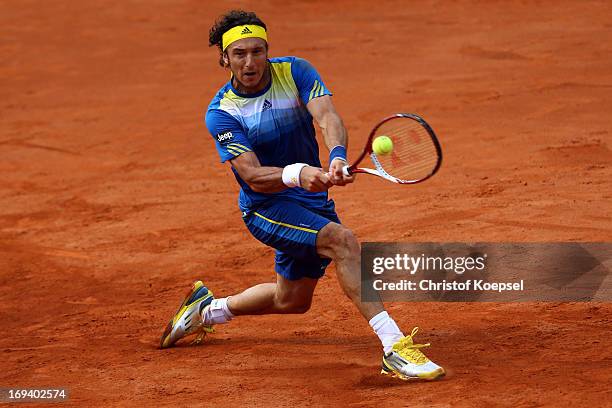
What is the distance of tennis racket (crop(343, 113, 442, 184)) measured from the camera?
5598mm

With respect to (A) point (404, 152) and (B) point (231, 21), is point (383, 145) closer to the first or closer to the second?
(A) point (404, 152)

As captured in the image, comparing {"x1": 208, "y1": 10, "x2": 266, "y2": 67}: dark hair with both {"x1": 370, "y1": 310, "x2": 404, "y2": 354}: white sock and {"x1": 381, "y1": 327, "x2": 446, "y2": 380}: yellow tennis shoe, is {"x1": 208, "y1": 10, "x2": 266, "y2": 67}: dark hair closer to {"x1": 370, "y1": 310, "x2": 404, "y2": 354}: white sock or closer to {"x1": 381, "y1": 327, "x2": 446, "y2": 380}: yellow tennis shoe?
{"x1": 370, "y1": 310, "x2": 404, "y2": 354}: white sock

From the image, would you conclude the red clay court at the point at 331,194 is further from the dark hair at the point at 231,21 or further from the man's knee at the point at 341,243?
the dark hair at the point at 231,21

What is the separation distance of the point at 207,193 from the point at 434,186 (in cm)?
211

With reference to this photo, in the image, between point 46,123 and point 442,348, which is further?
point 46,123

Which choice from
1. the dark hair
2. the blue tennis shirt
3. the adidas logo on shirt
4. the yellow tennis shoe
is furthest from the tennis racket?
the dark hair

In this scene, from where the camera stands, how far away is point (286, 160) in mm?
6141

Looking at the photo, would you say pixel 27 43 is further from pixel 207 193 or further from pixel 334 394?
pixel 334 394

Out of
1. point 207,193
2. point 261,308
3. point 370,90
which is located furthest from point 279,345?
point 370,90

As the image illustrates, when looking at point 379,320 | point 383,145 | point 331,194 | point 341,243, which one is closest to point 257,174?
point 341,243

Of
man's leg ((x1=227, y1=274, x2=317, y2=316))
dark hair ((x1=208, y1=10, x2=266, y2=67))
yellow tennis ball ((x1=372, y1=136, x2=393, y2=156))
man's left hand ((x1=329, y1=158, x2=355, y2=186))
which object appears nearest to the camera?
man's left hand ((x1=329, y1=158, x2=355, y2=186))

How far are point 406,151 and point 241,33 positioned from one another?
115 centimetres

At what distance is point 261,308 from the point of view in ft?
21.5

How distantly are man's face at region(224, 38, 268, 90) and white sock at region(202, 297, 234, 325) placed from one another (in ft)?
4.93
